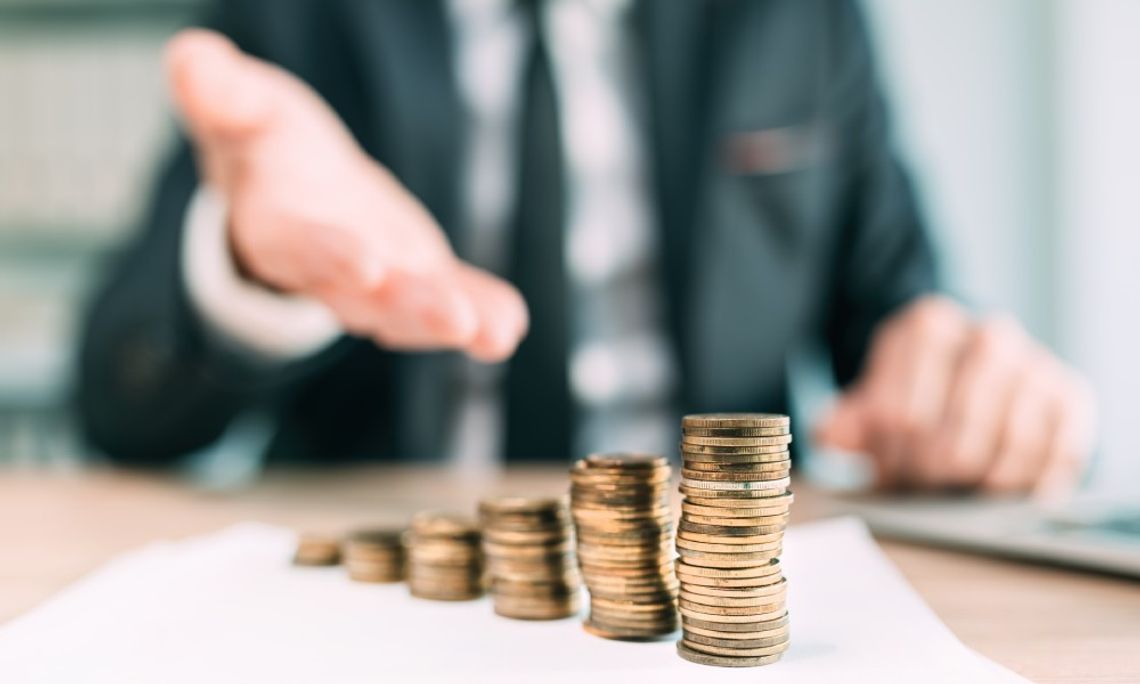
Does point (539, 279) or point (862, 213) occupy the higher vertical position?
point (862, 213)

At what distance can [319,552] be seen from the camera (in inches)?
28.4

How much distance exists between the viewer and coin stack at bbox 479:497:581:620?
1.92ft

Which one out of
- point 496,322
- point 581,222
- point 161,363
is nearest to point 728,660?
point 496,322

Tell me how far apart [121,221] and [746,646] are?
3.52m

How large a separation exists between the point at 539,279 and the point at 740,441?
1166mm

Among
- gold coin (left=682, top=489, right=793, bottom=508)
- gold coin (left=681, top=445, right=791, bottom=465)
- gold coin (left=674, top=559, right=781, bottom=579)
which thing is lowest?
gold coin (left=674, top=559, right=781, bottom=579)

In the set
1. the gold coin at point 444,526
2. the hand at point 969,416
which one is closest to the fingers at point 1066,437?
the hand at point 969,416

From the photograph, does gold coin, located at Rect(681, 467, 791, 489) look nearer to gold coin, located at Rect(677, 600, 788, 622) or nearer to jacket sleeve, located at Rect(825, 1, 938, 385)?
gold coin, located at Rect(677, 600, 788, 622)

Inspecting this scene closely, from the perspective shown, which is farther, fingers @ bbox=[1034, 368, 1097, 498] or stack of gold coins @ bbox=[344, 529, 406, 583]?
fingers @ bbox=[1034, 368, 1097, 498]

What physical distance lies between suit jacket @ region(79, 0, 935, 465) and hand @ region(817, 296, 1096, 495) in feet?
1.51

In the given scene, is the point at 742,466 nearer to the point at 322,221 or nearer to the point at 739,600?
the point at 739,600

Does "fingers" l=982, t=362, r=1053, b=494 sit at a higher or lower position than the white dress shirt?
lower

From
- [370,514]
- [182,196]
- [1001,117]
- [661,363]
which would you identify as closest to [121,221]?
[182,196]

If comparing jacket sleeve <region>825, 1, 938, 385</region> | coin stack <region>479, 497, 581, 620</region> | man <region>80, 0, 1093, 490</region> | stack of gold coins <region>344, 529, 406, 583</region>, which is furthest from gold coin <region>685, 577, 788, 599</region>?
jacket sleeve <region>825, 1, 938, 385</region>
